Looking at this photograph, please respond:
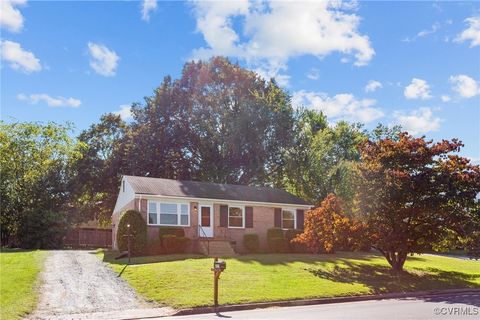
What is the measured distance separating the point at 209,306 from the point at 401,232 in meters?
11.1

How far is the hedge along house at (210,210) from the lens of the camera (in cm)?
2856

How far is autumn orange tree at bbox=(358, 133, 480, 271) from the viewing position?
852 inches

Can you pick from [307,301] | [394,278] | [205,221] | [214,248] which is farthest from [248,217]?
[307,301]

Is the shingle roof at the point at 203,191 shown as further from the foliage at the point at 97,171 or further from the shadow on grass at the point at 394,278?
the foliage at the point at 97,171

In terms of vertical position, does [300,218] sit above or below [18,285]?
above

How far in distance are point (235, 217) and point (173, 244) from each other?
5.80 m

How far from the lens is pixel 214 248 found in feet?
90.9

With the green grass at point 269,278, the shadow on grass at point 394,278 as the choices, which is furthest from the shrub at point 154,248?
the shadow on grass at point 394,278

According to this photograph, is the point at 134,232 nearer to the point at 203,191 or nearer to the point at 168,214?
the point at 168,214

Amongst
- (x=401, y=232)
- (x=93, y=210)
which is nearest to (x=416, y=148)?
(x=401, y=232)

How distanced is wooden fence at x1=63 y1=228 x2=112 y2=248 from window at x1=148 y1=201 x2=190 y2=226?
12.9 meters

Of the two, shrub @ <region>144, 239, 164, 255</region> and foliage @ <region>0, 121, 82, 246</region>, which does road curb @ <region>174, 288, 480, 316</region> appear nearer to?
shrub @ <region>144, 239, 164, 255</region>

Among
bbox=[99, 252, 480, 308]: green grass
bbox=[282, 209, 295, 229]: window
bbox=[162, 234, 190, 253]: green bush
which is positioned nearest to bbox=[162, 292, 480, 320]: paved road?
bbox=[99, 252, 480, 308]: green grass

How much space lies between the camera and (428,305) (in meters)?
15.2
